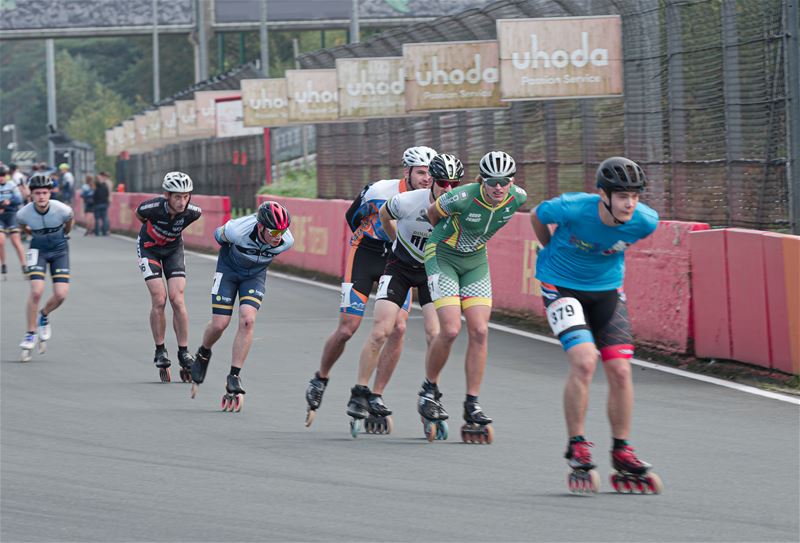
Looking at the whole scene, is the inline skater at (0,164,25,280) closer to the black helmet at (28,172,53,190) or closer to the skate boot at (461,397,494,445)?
the black helmet at (28,172,53,190)

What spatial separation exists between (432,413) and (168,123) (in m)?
45.6

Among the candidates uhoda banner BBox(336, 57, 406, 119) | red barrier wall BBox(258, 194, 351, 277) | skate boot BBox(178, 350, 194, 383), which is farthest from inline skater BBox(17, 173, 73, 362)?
uhoda banner BBox(336, 57, 406, 119)

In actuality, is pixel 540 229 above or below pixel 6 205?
below

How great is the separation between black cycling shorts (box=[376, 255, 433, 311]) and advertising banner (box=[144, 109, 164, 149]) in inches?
1855

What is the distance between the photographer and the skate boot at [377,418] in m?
10.5

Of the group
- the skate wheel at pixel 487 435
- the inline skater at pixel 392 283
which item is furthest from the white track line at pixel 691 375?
the inline skater at pixel 392 283

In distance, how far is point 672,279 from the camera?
14438mm

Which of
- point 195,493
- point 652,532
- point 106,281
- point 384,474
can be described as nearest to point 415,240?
point 384,474

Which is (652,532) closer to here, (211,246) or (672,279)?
(672,279)

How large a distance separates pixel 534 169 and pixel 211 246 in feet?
50.6

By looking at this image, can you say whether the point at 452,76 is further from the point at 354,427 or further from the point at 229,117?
the point at 229,117

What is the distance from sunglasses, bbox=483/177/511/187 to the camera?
9.55 meters

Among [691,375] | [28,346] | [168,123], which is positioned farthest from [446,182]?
[168,123]

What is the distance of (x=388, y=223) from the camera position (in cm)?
1058
